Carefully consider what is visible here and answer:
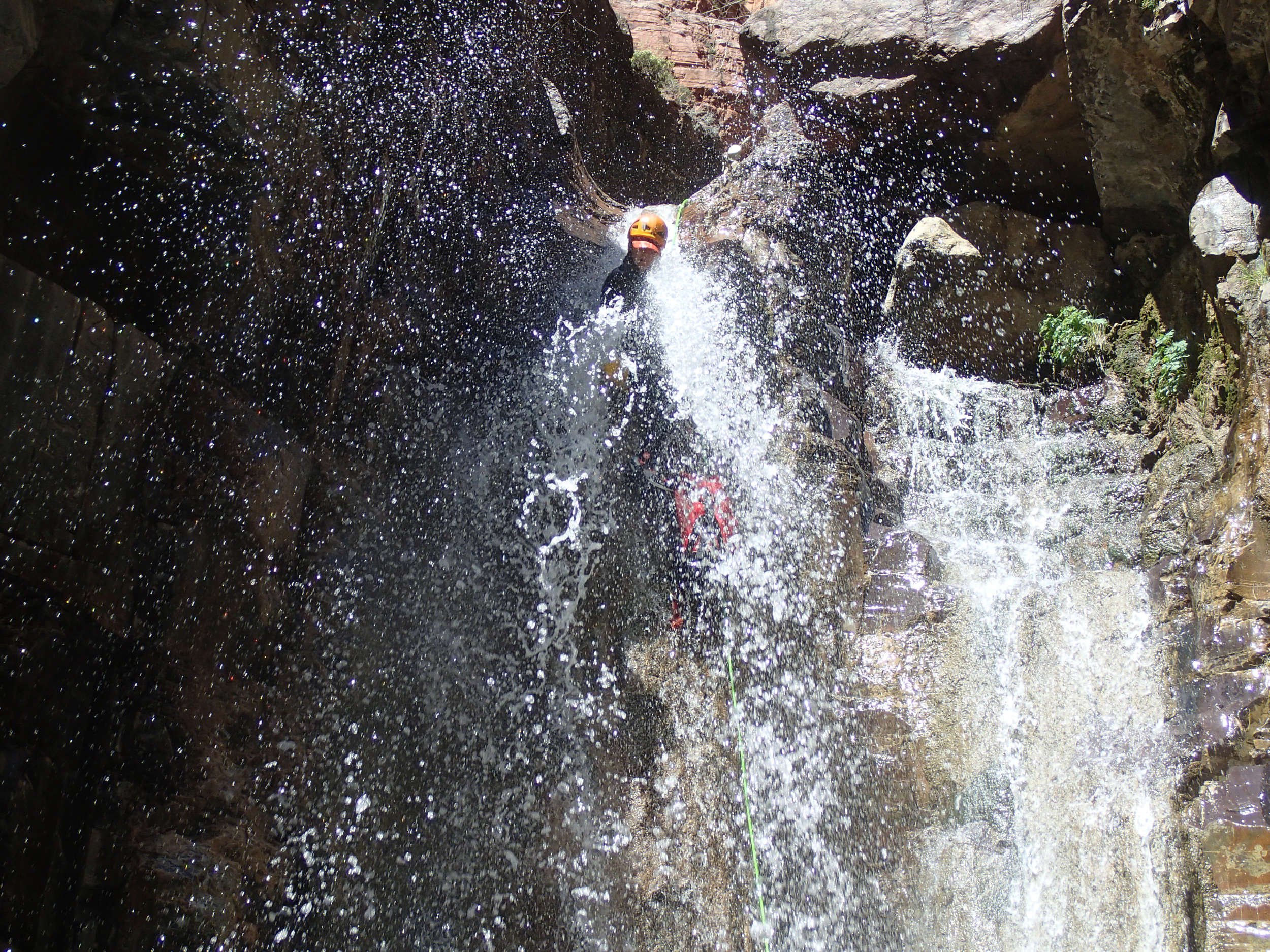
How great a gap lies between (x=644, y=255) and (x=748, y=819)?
13.3 ft

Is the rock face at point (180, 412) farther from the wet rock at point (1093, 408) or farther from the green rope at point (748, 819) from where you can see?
the wet rock at point (1093, 408)

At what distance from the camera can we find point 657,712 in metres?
4.50

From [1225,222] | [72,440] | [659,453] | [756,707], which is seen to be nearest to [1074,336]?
[1225,222]

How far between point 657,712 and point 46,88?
411 cm

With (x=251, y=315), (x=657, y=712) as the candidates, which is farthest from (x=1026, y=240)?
(x=251, y=315)

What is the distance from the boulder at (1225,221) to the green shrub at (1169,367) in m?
0.73

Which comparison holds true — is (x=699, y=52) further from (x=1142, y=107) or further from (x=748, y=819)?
(x=748, y=819)

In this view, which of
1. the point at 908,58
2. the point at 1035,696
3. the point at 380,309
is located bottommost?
the point at 1035,696

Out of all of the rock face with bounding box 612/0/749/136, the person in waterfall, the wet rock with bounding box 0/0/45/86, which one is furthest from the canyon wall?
the rock face with bounding box 612/0/749/136

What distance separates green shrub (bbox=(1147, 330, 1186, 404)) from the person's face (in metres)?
3.37

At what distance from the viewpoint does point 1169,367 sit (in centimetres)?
456

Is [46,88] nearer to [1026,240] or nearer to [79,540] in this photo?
[79,540]

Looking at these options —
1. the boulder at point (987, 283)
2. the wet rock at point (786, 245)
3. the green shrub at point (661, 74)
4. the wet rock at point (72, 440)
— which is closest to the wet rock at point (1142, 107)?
the boulder at point (987, 283)

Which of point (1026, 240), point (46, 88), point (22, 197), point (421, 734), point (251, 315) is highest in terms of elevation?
point (46, 88)
